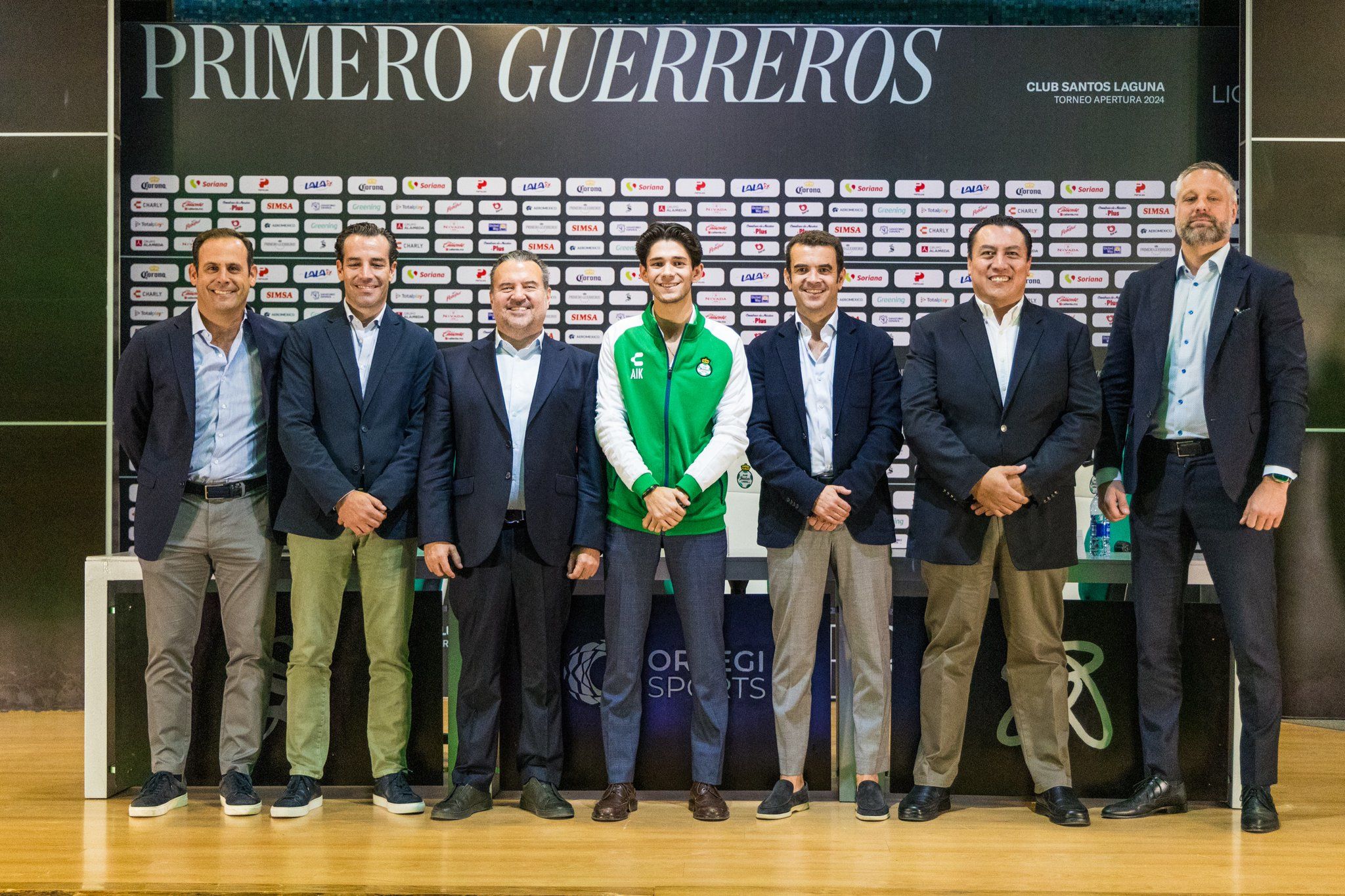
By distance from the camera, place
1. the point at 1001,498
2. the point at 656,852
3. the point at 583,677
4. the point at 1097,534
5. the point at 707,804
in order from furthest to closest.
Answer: the point at 1097,534
the point at 583,677
the point at 707,804
the point at 1001,498
the point at 656,852

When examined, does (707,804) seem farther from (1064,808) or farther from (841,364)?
(841,364)

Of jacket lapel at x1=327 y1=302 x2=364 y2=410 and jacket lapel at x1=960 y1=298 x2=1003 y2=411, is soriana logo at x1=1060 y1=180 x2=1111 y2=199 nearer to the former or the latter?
jacket lapel at x1=960 y1=298 x2=1003 y2=411

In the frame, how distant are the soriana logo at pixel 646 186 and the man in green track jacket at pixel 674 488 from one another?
6.38 feet

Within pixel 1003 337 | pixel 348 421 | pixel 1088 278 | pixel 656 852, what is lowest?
pixel 656 852

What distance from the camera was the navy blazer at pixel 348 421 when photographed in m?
3.31

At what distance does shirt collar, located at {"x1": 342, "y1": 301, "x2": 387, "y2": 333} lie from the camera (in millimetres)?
3443

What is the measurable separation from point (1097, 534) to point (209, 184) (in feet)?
13.6

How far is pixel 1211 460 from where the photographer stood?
3225mm

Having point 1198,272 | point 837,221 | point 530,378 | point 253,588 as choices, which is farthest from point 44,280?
point 1198,272

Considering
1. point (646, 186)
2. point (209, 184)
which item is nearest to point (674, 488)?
point (646, 186)

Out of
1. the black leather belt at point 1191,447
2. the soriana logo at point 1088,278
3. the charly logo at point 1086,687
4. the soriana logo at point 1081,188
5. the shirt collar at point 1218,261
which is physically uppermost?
the soriana logo at point 1081,188

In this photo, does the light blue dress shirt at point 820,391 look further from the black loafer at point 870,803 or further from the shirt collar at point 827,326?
the black loafer at point 870,803

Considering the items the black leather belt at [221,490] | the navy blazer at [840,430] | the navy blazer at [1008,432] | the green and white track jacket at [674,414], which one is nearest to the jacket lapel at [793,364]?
the navy blazer at [840,430]

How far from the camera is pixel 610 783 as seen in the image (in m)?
3.34
